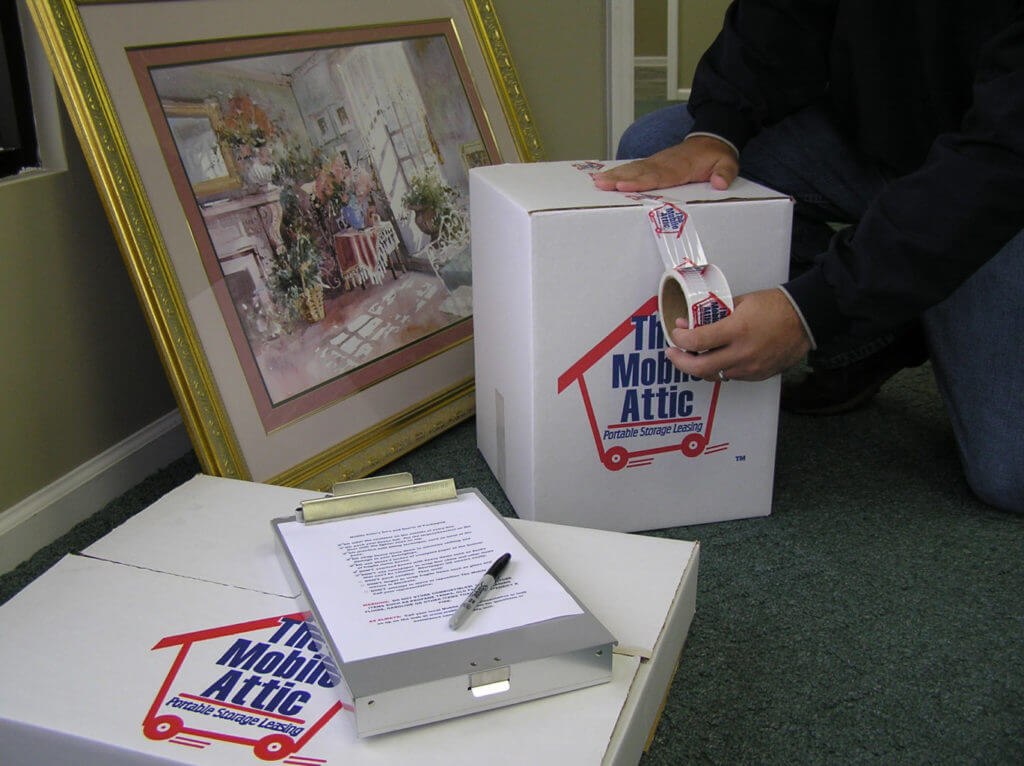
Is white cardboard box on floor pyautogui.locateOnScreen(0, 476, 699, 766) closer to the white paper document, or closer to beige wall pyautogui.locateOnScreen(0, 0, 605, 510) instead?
the white paper document

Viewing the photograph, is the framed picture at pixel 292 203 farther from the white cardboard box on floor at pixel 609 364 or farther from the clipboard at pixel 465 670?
the clipboard at pixel 465 670

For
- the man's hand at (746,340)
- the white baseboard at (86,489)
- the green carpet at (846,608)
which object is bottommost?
the green carpet at (846,608)

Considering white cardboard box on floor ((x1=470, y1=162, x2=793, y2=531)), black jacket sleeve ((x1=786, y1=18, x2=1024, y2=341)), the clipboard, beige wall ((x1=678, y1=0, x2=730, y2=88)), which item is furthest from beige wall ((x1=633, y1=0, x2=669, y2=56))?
the clipboard

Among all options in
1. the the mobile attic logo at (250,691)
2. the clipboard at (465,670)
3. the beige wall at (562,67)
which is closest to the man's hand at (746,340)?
the clipboard at (465,670)

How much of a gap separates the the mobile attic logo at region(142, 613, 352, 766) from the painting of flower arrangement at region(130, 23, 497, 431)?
1.63ft

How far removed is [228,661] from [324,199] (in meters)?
0.77

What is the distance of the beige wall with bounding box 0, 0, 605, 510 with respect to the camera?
111 cm

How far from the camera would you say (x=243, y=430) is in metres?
1.17

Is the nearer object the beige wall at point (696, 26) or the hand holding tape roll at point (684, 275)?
the hand holding tape roll at point (684, 275)

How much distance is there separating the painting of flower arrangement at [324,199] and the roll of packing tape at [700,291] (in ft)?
1.59

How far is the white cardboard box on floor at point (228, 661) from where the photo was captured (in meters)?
0.63

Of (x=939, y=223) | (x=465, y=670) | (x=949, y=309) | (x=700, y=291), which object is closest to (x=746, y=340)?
(x=700, y=291)

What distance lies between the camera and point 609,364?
42.9 inches

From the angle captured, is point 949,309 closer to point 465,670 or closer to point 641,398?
point 641,398
